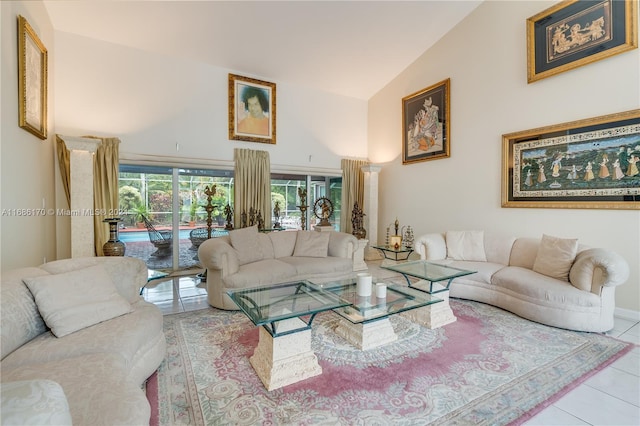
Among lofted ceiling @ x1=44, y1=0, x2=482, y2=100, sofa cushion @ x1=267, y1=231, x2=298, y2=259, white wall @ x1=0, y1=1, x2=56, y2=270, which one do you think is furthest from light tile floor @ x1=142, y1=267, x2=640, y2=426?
lofted ceiling @ x1=44, y1=0, x2=482, y2=100

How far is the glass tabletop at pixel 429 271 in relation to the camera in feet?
9.68

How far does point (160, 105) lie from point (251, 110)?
4.88 feet

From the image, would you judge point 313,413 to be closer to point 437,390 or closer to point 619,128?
point 437,390

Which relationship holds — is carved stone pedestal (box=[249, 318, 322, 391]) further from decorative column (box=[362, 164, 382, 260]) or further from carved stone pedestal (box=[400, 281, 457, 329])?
decorative column (box=[362, 164, 382, 260])

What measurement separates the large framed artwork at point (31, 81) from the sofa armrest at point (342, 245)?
3732 mm

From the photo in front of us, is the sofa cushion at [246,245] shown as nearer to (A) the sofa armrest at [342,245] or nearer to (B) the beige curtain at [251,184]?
(A) the sofa armrest at [342,245]

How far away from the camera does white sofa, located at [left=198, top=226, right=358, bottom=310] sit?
10.8 feet

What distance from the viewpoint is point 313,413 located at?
1694 millimetres

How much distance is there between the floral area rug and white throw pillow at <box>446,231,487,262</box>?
1.21 metres

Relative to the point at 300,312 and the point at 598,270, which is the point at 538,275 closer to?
the point at 598,270

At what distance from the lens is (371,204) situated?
6242 millimetres

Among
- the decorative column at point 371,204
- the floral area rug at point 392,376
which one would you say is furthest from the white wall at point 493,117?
the floral area rug at point 392,376

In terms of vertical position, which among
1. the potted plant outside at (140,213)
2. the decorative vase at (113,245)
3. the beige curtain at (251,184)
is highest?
the beige curtain at (251,184)

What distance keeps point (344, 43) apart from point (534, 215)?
3.85 meters
